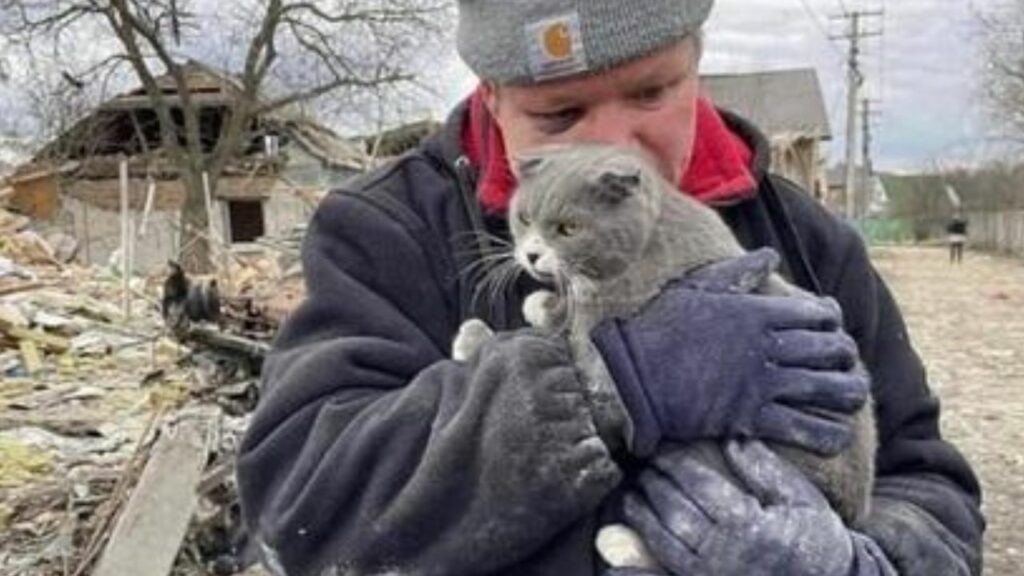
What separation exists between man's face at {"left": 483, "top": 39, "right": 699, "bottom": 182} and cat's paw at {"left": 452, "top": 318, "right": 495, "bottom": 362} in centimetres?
26

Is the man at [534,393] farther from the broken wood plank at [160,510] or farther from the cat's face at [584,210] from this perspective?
the broken wood plank at [160,510]

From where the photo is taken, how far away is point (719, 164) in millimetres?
2057

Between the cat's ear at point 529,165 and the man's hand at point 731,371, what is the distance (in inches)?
10.5

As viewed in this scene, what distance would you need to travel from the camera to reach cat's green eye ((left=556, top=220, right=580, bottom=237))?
192 cm

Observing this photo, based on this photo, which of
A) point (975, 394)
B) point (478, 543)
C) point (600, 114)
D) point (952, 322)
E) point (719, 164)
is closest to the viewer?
point (478, 543)

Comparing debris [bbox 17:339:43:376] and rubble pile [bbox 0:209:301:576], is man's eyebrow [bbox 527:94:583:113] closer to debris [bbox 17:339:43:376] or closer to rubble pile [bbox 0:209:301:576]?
rubble pile [bbox 0:209:301:576]

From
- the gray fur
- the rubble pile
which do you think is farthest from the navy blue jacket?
the rubble pile

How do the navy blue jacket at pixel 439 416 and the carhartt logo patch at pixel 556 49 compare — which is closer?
the navy blue jacket at pixel 439 416

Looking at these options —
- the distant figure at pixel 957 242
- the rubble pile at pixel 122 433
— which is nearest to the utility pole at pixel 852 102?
the distant figure at pixel 957 242

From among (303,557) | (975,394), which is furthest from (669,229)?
(975,394)

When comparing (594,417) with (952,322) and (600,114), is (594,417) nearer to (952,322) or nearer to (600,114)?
(600,114)

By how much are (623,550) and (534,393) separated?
0.27 metres

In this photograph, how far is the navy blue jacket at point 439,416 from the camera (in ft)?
5.42

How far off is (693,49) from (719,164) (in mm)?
207
